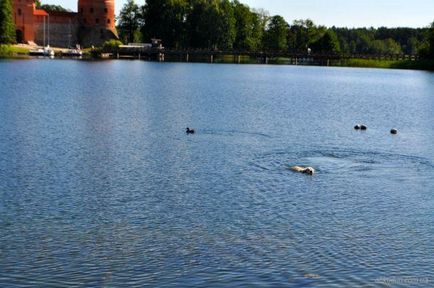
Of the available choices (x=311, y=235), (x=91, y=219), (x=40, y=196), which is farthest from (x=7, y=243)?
(x=311, y=235)

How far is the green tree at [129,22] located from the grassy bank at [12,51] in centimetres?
3547

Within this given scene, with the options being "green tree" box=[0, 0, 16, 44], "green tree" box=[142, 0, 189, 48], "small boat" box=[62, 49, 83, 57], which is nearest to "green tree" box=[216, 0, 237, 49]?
"green tree" box=[142, 0, 189, 48]

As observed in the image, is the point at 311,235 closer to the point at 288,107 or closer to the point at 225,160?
the point at 225,160

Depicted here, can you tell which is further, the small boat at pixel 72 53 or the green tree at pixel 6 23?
the small boat at pixel 72 53

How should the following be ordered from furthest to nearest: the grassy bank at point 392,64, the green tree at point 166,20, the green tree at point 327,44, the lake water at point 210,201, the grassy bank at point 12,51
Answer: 1. the green tree at point 327,44
2. the green tree at point 166,20
3. the grassy bank at point 392,64
4. the grassy bank at point 12,51
5. the lake water at point 210,201

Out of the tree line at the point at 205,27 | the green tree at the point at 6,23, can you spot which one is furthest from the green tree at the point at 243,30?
the green tree at the point at 6,23

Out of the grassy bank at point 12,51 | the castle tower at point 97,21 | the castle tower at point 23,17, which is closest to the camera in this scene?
the grassy bank at point 12,51

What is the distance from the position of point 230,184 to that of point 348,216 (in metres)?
5.53

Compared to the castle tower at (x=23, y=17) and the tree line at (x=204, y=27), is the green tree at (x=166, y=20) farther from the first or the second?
the castle tower at (x=23, y=17)

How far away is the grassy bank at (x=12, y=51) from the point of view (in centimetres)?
13266

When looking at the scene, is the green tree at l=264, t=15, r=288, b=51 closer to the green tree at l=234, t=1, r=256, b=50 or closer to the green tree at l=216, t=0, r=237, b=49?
the green tree at l=234, t=1, r=256, b=50

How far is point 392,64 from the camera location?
5910 inches

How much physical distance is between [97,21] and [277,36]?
5126 centimetres

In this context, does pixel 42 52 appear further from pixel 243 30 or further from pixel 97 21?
pixel 243 30
